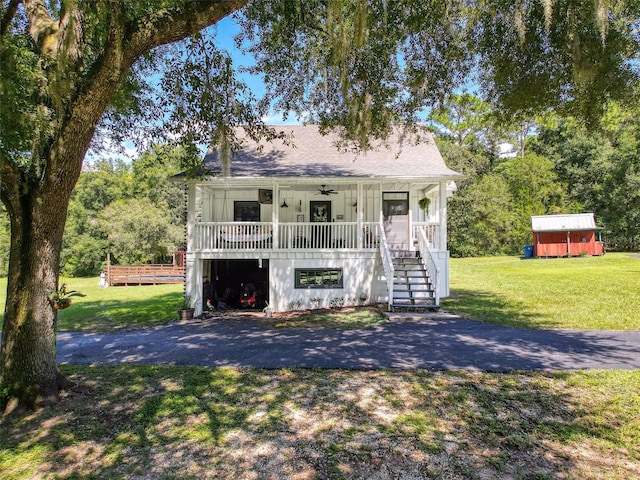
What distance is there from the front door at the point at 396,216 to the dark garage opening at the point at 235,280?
172 inches

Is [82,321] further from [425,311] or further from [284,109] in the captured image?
[425,311]

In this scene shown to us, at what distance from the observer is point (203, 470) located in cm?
330

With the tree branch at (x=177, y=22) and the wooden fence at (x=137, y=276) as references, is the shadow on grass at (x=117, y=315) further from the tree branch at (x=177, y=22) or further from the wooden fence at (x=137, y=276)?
the wooden fence at (x=137, y=276)

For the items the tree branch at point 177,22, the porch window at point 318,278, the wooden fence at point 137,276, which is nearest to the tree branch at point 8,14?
the tree branch at point 177,22

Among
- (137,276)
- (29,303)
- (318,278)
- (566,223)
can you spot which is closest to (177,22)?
(29,303)

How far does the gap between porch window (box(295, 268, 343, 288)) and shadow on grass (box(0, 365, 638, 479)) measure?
660 cm

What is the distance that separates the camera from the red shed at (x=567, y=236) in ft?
90.5

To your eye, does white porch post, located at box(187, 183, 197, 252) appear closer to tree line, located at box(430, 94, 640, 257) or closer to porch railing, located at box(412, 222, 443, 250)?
porch railing, located at box(412, 222, 443, 250)

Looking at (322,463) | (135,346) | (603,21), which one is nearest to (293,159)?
(135,346)

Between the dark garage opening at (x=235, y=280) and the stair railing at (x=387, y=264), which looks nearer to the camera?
the stair railing at (x=387, y=264)

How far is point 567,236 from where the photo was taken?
2783 cm

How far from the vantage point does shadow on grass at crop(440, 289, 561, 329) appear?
8.89 metres

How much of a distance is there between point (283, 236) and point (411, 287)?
423cm

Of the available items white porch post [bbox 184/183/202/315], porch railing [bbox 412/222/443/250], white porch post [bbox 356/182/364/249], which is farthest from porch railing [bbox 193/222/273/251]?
porch railing [bbox 412/222/443/250]
